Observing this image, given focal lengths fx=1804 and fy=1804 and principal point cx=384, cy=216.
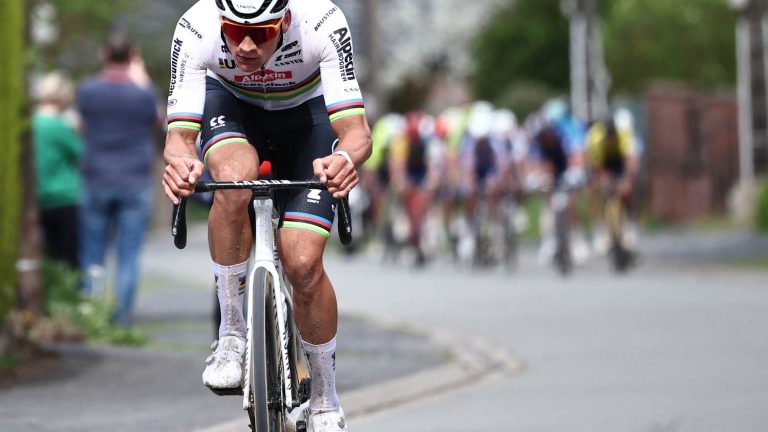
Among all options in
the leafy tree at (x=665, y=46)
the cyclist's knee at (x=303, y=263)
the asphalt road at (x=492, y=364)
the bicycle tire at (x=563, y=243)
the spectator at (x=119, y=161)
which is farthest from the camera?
the leafy tree at (x=665, y=46)

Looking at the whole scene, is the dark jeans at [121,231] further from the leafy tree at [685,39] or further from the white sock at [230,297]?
the leafy tree at [685,39]

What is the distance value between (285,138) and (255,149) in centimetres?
19

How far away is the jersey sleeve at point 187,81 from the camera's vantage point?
6328 millimetres

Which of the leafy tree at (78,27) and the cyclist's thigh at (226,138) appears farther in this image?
the leafy tree at (78,27)

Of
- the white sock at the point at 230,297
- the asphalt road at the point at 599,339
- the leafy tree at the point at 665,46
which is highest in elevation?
the leafy tree at the point at 665,46

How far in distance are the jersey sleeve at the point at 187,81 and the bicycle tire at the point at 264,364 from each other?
0.63 metres

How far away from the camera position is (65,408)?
27.3 feet

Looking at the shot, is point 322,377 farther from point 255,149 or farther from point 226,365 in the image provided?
point 255,149

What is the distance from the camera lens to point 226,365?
Answer: 6.18 m

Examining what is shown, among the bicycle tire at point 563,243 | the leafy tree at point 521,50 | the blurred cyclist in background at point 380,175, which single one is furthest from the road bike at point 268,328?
the leafy tree at point 521,50

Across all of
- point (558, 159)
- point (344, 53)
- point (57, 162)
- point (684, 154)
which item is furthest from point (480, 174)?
point (344, 53)

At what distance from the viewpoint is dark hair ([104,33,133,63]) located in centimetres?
1209

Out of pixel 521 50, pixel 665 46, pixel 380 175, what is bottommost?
pixel 380 175

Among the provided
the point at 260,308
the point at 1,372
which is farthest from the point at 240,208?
the point at 1,372
